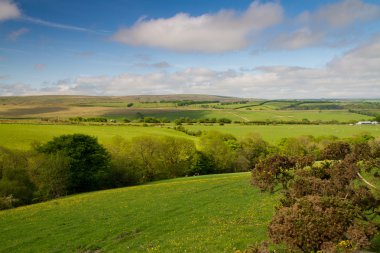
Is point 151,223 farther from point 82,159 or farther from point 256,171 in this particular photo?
point 82,159

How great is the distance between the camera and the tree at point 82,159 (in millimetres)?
63438

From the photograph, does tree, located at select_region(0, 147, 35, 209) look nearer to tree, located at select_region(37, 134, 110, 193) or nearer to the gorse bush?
tree, located at select_region(37, 134, 110, 193)

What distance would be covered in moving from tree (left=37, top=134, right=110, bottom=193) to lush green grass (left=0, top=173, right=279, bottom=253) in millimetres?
20269

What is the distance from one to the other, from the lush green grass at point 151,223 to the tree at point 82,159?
20269 millimetres

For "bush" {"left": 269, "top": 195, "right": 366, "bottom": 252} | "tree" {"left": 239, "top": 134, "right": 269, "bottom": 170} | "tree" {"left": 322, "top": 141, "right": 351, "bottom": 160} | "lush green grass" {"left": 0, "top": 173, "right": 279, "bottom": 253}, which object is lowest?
"tree" {"left": 239, "top": 134, "right": 269, "bottom": 170}

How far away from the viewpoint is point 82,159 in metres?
65.2

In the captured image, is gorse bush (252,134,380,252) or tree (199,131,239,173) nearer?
gorse bush (252,134,380,252)

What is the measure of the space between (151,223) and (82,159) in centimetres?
4028

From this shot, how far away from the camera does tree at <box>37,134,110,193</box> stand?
6344 cm

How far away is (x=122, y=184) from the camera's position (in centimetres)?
7150

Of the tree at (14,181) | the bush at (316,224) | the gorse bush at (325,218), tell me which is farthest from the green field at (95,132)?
the bush at (316,224)

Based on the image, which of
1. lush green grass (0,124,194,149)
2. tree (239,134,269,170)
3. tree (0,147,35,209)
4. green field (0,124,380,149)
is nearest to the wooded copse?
tree (0,147,35,209)

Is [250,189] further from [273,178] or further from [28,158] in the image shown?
[28,158]

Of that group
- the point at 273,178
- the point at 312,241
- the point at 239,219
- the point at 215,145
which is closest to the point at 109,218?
the point at 239,219
